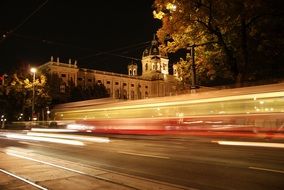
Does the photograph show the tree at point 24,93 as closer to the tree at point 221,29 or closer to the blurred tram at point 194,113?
the blurred tram at point 194,113

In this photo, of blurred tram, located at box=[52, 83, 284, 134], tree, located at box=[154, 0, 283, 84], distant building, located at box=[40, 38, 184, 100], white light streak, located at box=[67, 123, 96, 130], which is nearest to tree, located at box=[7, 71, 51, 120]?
white light streak, located at box=[67, 123, 96, 130]

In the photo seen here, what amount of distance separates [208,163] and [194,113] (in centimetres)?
744

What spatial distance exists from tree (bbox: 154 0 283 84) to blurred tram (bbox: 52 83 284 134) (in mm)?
4739

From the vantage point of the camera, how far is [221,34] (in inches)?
1034

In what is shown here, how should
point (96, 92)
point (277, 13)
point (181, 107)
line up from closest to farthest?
point (181, 107)
point (277, 13)
point (96, 92)

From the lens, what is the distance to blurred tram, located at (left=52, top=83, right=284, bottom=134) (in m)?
17.1

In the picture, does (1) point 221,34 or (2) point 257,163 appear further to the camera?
(1) point 221,34

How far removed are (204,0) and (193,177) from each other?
55.0 ft

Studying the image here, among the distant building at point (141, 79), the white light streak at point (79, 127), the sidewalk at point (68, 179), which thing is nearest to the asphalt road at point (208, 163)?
the sidewalk at point (68, 179)

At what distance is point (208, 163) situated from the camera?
45.5ft

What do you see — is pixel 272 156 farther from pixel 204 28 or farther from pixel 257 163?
pixel 204 28

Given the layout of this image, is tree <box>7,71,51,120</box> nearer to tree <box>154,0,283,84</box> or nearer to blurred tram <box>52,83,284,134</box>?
blurred tram <box>52,83,284,134</box>

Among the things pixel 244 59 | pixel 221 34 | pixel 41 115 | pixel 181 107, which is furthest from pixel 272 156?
pixel 41 115

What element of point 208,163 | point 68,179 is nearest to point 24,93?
point 208,163
